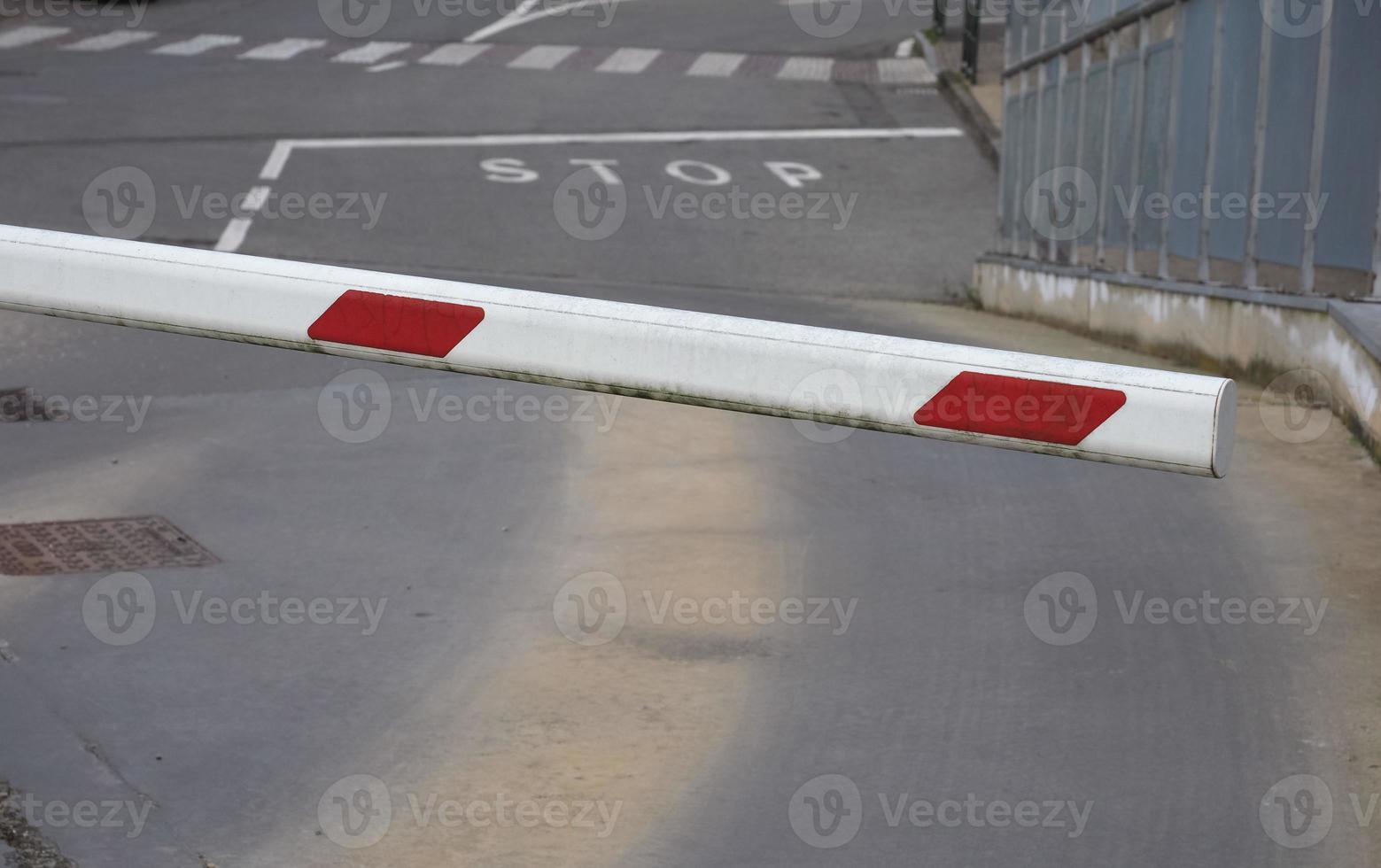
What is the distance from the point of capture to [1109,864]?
3916 mm

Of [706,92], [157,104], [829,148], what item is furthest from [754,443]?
[706,92]

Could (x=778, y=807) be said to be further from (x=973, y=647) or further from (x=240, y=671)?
(x=240, y=671)

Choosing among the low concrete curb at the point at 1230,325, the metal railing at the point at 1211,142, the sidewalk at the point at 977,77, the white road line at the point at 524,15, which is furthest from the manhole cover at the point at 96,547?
the white road line at the point at 524,15

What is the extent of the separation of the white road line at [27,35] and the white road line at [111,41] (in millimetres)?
575

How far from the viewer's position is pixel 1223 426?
9.60ft

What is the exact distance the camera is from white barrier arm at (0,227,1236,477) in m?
2.98

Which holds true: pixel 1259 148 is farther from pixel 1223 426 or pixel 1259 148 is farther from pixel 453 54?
pixel 453 54

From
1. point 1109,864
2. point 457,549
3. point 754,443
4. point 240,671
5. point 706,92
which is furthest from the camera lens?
point 706,92

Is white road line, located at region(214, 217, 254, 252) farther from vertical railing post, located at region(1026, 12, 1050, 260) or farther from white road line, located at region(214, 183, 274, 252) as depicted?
vertical railing post, located at region(1026, 12, 1050, 260)

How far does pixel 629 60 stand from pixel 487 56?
6.84ft

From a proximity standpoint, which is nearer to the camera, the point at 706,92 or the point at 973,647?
the point at 973,647

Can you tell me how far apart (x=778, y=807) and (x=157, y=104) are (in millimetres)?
18331

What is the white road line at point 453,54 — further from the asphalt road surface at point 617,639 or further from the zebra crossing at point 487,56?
the asphalt road surface at point 617,639

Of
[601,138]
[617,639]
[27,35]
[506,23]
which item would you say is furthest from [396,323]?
[506,23]
